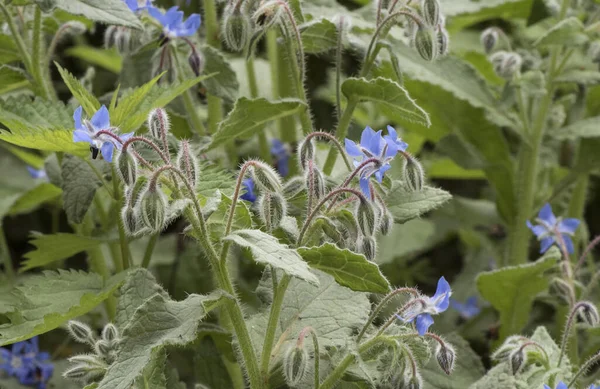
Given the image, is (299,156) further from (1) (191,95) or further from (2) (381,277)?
(1) (191,95)

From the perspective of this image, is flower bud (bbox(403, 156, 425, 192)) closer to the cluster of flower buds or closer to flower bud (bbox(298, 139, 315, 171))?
flower bud (bbox(298, 139, 315, 171))

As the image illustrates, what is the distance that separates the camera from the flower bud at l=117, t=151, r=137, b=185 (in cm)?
126

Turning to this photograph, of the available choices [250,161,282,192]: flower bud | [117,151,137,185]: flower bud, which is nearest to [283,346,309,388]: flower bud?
[250,161,282,192]: flower bud

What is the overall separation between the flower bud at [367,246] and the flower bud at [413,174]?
139 millimetres

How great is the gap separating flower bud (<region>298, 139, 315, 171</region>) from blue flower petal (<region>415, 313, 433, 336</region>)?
0.33 metres

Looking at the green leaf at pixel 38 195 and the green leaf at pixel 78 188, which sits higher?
the green leaf at pixel 78 188

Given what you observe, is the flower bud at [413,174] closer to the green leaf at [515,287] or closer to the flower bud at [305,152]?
the flower bud at [305,152]

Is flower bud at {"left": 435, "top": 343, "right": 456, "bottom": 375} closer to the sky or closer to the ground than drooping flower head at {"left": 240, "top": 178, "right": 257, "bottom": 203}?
closer to the ground

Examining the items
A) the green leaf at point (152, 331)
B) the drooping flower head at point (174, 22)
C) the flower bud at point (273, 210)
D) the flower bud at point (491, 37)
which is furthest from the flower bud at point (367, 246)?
the flower bud at point (491, 37)

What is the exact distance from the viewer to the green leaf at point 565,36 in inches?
79.5

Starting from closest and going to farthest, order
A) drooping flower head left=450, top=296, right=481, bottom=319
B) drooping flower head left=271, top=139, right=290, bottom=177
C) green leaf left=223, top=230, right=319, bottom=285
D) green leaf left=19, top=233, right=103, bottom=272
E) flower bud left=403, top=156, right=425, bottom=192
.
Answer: green leaf left=223, top=230, right=319, bottom=285
flower bud left=403, top=156, right=425, bottom=192
green leaf left=19, top=233, right=103, bottom=272
drooping flower head left=271, top=139, right=290, bottom=177
drooping flower head left=450, top=296, right=481, bottom=319

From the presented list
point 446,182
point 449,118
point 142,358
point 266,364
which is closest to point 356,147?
point 266,364

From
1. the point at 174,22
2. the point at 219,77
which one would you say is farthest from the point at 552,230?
the point at 174,22

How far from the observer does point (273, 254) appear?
3.89 feet
